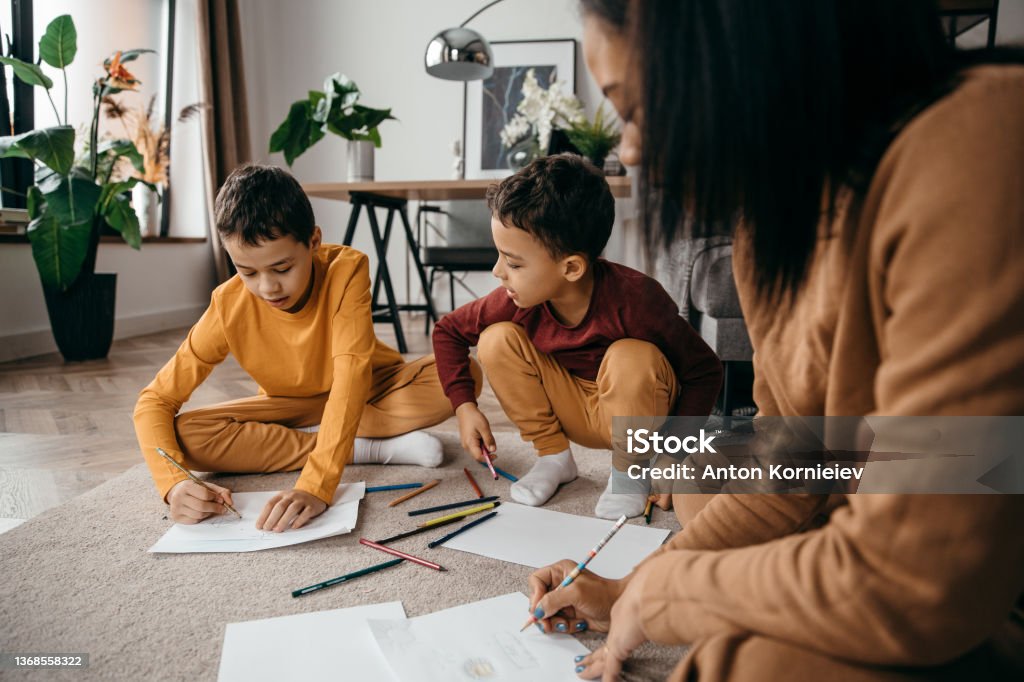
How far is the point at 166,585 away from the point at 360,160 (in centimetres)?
243

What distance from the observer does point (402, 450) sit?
1.60 metres

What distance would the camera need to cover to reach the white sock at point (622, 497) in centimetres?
127

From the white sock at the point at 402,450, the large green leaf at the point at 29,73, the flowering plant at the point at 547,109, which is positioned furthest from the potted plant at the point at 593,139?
the large green leaf at the point at 29,73

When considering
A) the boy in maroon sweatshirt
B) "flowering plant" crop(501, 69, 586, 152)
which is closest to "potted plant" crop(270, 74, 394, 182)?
"flowering plant" crop(501, 69, 586, 152)

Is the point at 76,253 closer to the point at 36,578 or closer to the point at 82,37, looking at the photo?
the point at 82,37

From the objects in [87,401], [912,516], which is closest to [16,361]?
[87,401]

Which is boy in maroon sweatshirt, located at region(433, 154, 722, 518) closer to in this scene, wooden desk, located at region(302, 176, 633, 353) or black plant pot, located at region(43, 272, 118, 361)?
wooden desk, located at region(302, 176, 633, 353)

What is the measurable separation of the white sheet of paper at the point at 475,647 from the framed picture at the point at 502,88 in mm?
4042

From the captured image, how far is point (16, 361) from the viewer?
2910mm

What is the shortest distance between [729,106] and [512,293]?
0.92 m

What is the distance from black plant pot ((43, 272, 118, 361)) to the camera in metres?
2.90

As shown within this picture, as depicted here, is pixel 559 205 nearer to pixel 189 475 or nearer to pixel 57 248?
pixel 189 475

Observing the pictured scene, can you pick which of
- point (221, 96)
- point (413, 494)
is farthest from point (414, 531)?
point (221, 96)

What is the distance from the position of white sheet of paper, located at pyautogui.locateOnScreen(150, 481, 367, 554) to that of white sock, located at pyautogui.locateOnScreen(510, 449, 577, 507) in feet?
1.03
